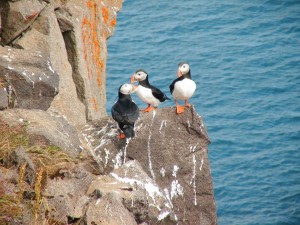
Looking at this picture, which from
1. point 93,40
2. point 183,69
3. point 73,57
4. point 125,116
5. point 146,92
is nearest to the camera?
point 125,116

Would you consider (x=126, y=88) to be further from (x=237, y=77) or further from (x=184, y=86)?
(x=237, y=77)

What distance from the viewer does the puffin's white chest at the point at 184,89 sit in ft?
42.4

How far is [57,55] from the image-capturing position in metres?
13.0

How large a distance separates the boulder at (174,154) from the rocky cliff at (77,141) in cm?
1

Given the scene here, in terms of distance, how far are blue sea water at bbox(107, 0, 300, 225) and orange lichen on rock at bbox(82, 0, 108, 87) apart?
705 cm

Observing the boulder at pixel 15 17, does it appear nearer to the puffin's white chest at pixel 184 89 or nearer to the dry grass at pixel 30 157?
the puffin's white chest at pixel 184 89

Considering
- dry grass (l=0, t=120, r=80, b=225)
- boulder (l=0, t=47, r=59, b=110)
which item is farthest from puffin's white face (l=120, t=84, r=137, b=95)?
dry grass (l=0, t=120, r=80, b=225)

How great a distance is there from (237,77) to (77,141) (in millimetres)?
18301

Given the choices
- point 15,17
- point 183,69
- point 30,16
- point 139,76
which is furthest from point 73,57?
point 183,69

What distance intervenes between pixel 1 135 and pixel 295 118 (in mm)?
17338

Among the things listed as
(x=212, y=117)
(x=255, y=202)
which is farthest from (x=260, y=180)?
(x=212, y=117)

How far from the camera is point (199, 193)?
12.3 meters

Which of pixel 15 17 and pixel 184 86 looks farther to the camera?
pixel 184 86

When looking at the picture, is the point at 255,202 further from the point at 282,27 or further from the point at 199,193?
the point at 282,27
